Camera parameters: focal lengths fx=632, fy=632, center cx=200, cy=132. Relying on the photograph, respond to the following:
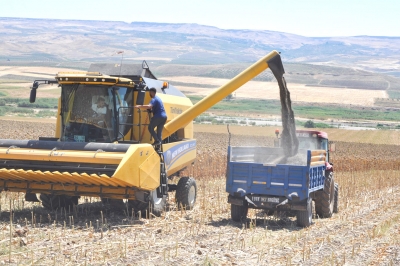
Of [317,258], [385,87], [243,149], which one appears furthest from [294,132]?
[385,87]

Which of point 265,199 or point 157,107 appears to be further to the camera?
point 157,107

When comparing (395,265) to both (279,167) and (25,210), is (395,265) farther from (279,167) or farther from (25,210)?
(25,210)

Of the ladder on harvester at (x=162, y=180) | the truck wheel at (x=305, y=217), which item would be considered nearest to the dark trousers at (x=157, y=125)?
the ladder on harvester at (x=162, y=180)

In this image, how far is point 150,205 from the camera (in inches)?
465

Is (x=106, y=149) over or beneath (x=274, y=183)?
over

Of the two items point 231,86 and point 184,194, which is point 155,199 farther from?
point 231,86

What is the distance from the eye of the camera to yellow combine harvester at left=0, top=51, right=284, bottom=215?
1103cm

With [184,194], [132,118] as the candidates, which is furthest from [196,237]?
[132,118]

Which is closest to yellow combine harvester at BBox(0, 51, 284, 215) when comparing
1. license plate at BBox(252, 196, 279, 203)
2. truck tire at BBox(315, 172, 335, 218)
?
license plate at BBox(252, 196, 279, 203)

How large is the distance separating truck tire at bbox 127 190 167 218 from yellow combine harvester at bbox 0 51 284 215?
19 mm

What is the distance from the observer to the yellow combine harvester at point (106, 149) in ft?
36.2

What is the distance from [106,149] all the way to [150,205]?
4.60 ft

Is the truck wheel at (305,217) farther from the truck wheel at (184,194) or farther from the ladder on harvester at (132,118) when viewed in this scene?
the ladder on harvester at (132,118)

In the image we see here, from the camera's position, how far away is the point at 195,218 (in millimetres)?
12180
